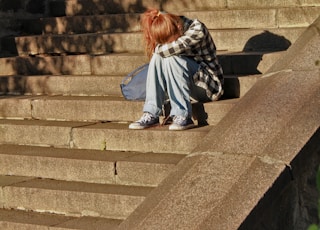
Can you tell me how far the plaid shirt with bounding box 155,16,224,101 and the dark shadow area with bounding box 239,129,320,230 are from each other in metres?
1.64

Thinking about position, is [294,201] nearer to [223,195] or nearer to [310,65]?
[223,195]

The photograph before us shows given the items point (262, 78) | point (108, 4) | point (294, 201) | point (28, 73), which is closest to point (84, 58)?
point (28, 73)

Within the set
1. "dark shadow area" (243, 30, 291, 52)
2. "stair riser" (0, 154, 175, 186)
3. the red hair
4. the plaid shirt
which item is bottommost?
"stair riser" (0, 154, 175, 186)

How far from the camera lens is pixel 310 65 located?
569cm

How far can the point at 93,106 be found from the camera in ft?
23.4

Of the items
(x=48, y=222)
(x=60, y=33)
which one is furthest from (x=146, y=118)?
(x=60, y=33)

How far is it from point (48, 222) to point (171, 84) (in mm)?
1403

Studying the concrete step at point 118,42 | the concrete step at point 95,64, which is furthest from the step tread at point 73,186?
the concrete step at point 118,42

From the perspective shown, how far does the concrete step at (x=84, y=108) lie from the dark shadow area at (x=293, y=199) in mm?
1493

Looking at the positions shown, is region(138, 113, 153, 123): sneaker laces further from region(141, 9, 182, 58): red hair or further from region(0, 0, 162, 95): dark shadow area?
region(0, 0, 162, 95): dark shadow area

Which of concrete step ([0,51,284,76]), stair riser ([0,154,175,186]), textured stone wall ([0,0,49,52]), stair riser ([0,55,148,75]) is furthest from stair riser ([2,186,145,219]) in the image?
textured stone wall ([0,0,49,52])

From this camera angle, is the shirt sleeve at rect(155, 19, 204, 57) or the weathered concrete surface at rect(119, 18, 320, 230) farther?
the shirt sleeve at rect(155, 19, 204, 57)

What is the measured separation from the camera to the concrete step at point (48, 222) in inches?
228

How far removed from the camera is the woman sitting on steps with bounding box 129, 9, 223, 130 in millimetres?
6355
